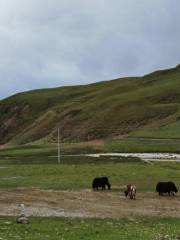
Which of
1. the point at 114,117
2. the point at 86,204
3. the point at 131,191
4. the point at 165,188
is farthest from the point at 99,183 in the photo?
the point at 114,117

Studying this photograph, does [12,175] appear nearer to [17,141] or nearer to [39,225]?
[39,225]

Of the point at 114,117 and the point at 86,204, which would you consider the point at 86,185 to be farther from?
the point at 114,117

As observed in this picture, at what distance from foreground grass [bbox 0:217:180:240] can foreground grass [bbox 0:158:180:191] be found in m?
17.5

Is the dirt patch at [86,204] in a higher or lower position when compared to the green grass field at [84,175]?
lower

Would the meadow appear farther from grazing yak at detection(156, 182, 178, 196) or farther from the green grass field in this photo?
grazing yak at detection(156, 182, 178, 196)

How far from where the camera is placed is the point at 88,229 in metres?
26.2

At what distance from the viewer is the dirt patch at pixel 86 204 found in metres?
33.7

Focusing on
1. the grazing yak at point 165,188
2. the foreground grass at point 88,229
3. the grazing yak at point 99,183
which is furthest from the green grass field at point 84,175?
the foreground grass at point 88,229

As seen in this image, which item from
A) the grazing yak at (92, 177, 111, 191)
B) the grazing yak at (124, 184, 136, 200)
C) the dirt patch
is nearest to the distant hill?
the grazing yak at (92, 177, 111, 191)

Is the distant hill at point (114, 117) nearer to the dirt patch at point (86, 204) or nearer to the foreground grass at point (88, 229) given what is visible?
the dirt patch at point (86, 204)

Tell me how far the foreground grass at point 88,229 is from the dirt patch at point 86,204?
263 centimetres

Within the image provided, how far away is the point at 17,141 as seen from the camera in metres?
163

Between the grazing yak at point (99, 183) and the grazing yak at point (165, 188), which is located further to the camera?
the grazing yak at point (99, 183)

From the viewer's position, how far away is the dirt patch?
110 feet
